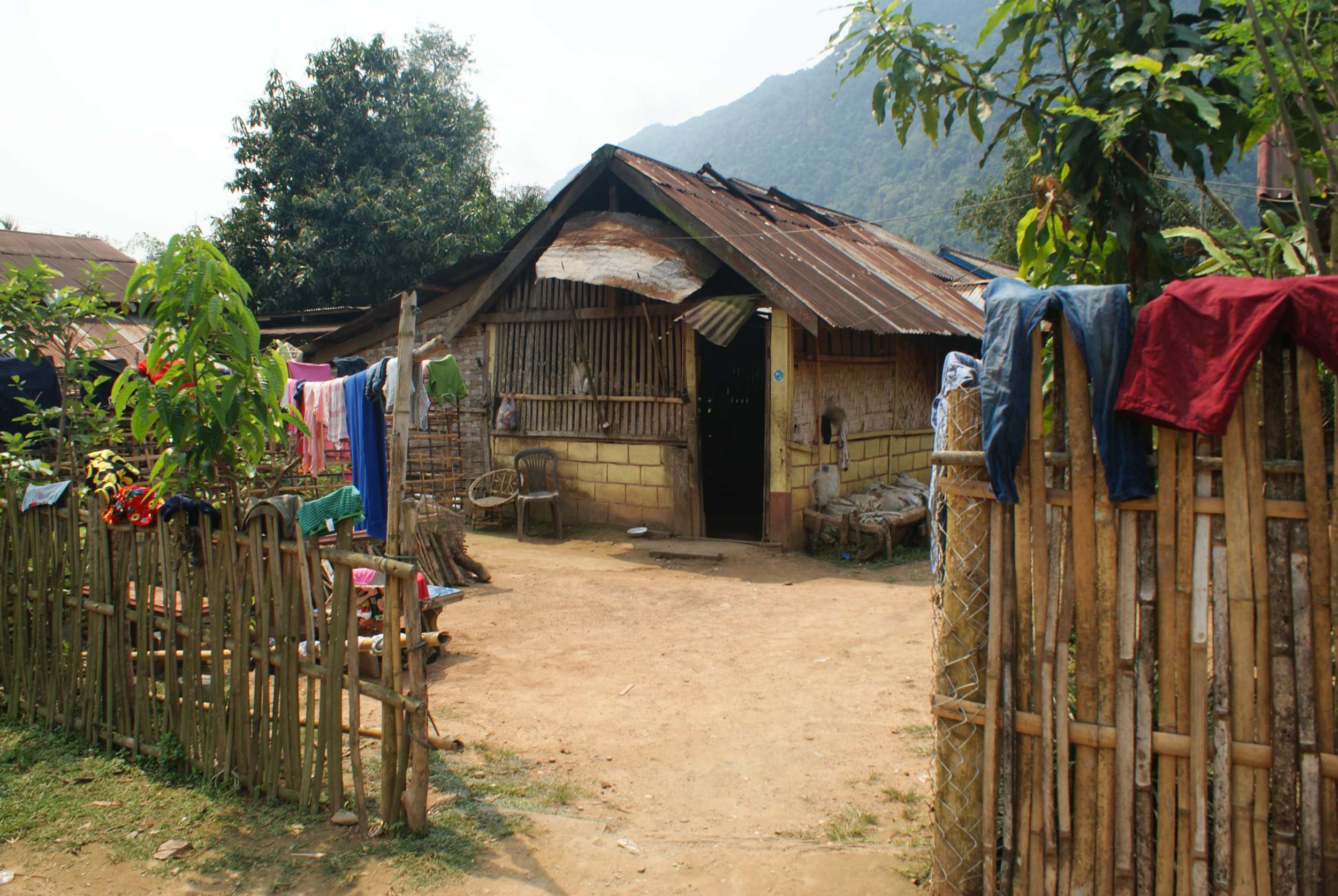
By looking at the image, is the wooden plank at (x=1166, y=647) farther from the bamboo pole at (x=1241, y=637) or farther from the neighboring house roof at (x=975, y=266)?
the neighboring house roof at (x=975, y=266)

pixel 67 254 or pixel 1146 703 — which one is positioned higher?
pixel 67 254

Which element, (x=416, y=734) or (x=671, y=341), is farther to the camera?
(x=671, y=341)

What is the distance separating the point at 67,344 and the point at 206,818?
370 cm

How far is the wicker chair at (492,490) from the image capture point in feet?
39.7

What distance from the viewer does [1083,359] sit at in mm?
2893

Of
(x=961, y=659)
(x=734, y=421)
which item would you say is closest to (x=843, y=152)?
(x=734, y=421)

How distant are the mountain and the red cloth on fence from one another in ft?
64.4

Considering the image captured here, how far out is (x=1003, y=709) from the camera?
3051 mm

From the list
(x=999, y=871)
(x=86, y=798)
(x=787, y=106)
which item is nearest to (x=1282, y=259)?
(x=999, y=871)

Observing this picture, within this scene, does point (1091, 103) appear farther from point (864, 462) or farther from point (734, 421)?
point (734, 421)

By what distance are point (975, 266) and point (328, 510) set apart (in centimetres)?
1837

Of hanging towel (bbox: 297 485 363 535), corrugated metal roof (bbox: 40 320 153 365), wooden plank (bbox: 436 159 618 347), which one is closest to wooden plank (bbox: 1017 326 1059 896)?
hanging towel (bbox: 297 485 363 535)

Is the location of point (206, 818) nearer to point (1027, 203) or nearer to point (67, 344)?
point (67, 344)

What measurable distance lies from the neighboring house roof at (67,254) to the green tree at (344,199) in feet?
14.7
